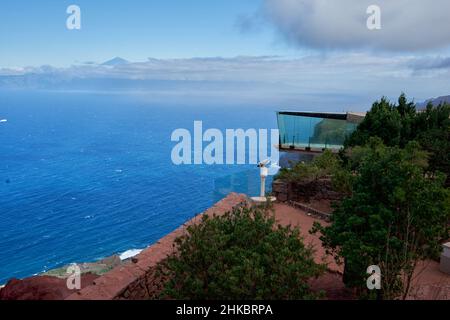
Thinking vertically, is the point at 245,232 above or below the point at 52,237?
above

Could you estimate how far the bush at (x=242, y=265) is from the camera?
446cm

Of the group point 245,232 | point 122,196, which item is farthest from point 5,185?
point 245,232

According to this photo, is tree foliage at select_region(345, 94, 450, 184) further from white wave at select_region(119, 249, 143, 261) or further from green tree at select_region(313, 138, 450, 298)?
white wave at select_region(119, 249, 143, 261)

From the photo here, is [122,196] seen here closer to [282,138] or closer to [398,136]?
[282,138]

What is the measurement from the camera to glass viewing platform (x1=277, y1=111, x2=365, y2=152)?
18500 mm

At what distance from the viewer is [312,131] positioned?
18.7m

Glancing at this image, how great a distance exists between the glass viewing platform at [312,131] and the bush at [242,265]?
1374 cm

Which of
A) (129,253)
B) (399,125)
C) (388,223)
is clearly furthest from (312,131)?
(129,253)

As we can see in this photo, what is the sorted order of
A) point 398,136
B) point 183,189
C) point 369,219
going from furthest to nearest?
point 183,189, point 398,136, point 369,219

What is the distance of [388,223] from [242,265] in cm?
259

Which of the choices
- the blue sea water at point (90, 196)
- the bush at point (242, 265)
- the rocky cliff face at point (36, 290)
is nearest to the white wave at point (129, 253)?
the blue sea water at point (90, 196)

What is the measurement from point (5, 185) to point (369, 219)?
5800 centimetres
